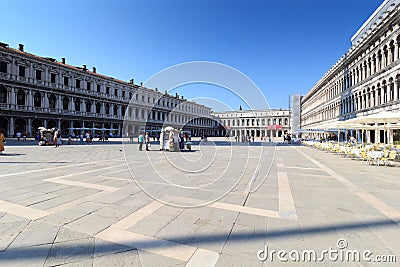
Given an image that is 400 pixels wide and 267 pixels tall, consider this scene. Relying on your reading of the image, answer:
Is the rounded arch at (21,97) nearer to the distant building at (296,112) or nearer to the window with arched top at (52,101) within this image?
the window with arched top at (52,101)

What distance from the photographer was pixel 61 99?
1563 inches

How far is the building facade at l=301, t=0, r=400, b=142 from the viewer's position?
66.8 ft

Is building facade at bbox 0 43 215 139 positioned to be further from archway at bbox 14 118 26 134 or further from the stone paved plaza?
the stone paved plaza

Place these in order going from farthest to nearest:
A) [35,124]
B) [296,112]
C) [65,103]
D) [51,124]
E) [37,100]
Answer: [296,112], [65,103], [51,124], [37,100], [35,124]

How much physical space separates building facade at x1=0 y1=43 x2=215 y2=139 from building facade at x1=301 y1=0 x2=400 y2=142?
18.1 metres

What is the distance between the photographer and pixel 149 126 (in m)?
57.6

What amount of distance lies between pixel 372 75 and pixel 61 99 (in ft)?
156

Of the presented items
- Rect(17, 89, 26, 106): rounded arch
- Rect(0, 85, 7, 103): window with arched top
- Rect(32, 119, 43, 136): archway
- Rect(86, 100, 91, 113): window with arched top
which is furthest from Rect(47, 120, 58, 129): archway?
Rect(86, 100, 91, 113): window with arched top

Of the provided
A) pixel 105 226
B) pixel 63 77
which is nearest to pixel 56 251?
pixel 105 226

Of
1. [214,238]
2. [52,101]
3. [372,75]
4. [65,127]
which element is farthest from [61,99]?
[372,75]

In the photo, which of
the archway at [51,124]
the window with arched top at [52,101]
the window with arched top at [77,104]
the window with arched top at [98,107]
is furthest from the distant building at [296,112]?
the window with arched top at [52,101]

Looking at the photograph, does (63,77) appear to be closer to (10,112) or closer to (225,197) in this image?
(10,112)

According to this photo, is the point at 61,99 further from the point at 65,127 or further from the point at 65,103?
the point at 65,127

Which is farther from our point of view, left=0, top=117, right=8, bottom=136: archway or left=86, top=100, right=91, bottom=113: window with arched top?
left=86, top=100, right=91, bottom=113: window with arched top
